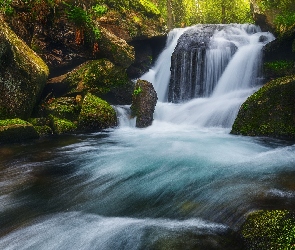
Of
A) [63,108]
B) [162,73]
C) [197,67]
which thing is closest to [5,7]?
[63,108]

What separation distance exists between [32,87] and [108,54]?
3924mm

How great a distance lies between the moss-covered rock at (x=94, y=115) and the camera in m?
9.96

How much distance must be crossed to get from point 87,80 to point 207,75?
5.86 metres

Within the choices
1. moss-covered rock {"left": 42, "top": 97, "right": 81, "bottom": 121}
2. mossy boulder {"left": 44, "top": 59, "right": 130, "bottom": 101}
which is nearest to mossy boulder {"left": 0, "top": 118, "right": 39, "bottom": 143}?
moss-covered rock {"left": 42, "top": 97, "right": 81, "bottom": 121}

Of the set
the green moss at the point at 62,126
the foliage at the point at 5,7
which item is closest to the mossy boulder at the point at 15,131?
the green moss at the point at 62,126

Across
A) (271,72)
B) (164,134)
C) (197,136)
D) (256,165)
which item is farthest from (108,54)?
(256,165)

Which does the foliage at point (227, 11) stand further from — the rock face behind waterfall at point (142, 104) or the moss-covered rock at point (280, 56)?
the rock face behind waterfall at point (142, 104)

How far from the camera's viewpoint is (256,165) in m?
5.72

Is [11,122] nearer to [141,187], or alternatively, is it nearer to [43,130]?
[43,130]

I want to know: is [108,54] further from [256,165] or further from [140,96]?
[256,165]

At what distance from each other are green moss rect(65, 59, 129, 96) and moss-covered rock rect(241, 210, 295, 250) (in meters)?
8.96

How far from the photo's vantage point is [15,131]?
8.12m

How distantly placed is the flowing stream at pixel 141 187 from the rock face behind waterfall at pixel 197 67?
390 cm

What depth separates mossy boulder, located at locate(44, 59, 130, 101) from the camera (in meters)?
11.2
